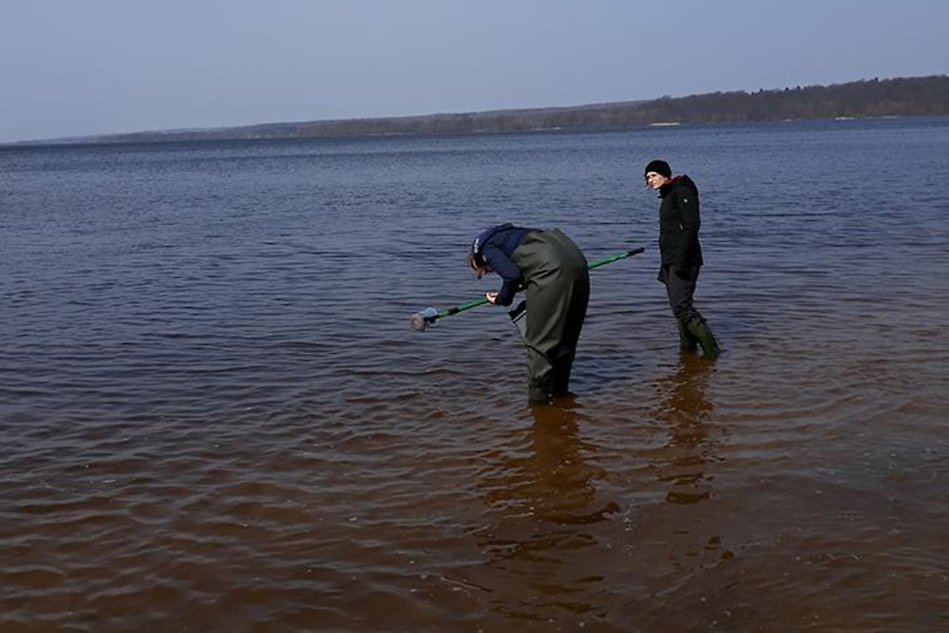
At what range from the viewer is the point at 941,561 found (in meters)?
5.22

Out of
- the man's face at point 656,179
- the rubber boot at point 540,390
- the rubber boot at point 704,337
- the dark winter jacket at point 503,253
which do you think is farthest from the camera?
the rubber boot at point 704,337

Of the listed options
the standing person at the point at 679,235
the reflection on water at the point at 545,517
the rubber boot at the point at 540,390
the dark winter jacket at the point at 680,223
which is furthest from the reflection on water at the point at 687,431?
the dark winter jacket at the point at 680,223

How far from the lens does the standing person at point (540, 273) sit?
7.68 m

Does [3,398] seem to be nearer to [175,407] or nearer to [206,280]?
[175,407]

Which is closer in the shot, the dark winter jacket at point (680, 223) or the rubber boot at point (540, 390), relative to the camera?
the rubber boot at point (540, 390)

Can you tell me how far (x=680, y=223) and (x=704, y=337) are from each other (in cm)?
119

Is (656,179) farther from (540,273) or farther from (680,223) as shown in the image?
(540,273)

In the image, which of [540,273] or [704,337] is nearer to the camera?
[540,273]

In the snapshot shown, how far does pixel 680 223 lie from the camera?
30.5ft

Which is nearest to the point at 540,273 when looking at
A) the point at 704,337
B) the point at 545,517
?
the point at 545,517

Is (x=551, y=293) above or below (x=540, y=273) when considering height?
below

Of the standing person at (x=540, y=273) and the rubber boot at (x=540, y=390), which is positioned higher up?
the standing person at (x=540, y=273)

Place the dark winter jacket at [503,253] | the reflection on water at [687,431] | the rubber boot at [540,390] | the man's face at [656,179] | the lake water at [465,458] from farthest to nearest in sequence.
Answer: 1. the man's face at [656,179]
2. the rubber boot at [540,390]
3. the dark winter jacket at [503,253]
4. the reflection on water at [687,431]
5. the lake water at [465,458]

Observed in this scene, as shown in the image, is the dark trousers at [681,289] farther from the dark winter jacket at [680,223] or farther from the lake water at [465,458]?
the lake water at [465,458]
